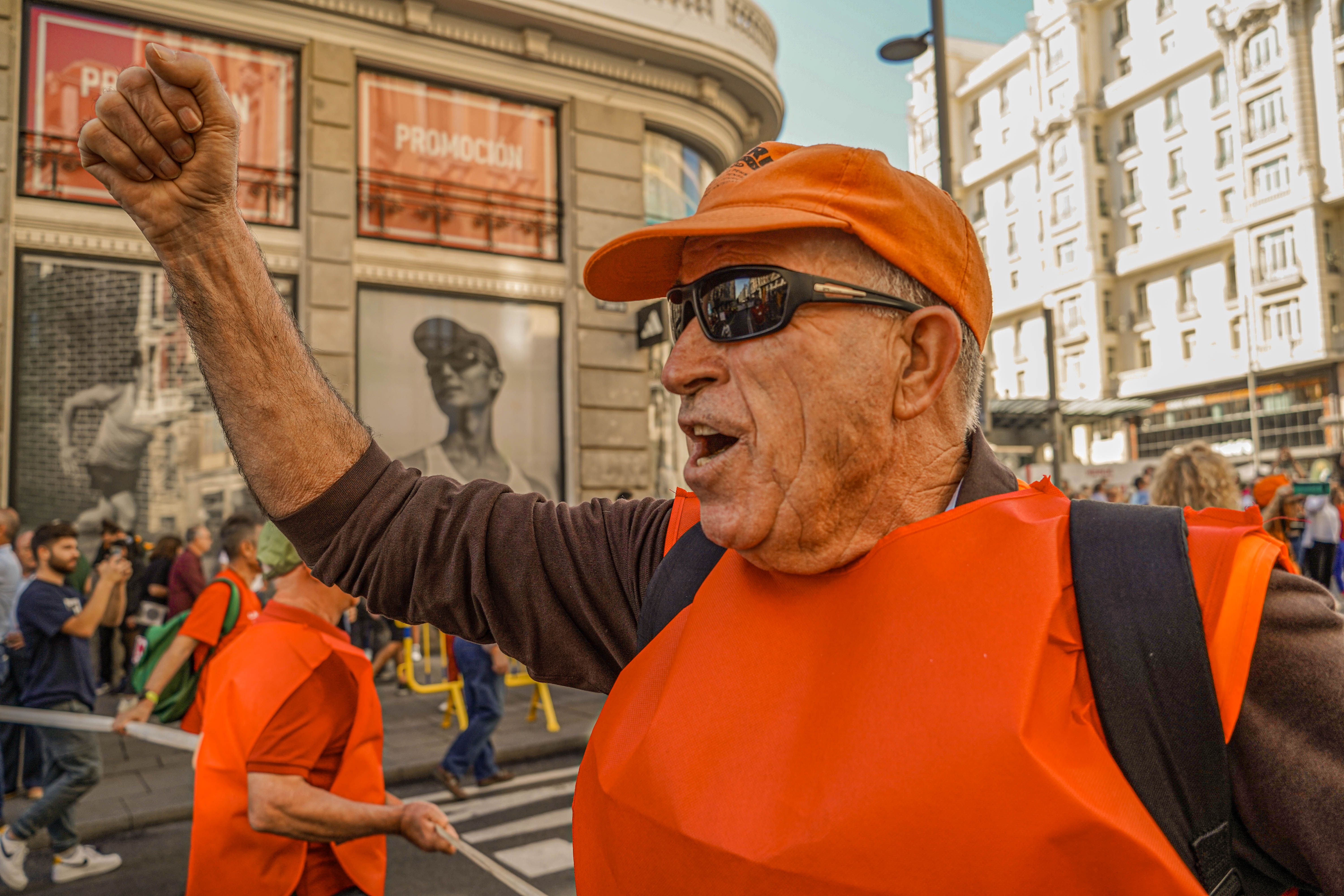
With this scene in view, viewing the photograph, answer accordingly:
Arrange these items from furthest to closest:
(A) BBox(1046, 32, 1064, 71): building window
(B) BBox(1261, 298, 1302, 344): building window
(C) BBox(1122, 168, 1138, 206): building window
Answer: (A) BBox(1046, 32, 1064, 71): building window < (C) BBox(1122, 168, 1138, 206): building window < (B) BBox(1261, 298, 1302, 344): building window

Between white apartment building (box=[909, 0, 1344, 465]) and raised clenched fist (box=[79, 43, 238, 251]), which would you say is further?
white apartment building (box=[909, 0, 1344, 465])

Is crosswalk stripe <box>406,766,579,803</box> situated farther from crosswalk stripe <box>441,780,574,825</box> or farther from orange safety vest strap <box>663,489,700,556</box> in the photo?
orange safety vest strap <box>663,489,700,556</box>

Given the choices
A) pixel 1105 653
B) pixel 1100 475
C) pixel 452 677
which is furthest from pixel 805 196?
pixel 1100 475

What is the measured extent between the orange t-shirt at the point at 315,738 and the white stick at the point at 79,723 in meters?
1.42

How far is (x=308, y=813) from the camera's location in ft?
8.82

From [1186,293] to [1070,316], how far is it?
6848 millimetres

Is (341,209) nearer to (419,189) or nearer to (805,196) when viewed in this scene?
(419,189)

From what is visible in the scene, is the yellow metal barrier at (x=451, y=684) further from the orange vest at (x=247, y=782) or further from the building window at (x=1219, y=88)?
the building window at (x=1219, y=88)

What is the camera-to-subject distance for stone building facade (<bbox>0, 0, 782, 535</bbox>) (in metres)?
10.7

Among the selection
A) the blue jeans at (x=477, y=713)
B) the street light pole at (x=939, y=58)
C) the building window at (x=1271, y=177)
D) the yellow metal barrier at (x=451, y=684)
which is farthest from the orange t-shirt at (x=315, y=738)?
the building window at (x=1271, y=177)

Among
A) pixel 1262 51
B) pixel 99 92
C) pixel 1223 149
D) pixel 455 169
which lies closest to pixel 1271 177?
A: pixel 1223 149

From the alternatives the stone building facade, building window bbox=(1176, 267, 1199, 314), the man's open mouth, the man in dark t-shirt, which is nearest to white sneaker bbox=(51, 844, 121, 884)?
the man in dark t-shirt

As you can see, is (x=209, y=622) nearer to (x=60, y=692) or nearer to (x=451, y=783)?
(x=60, y=692)

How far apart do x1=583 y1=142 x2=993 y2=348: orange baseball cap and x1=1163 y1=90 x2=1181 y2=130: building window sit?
53295 mm
